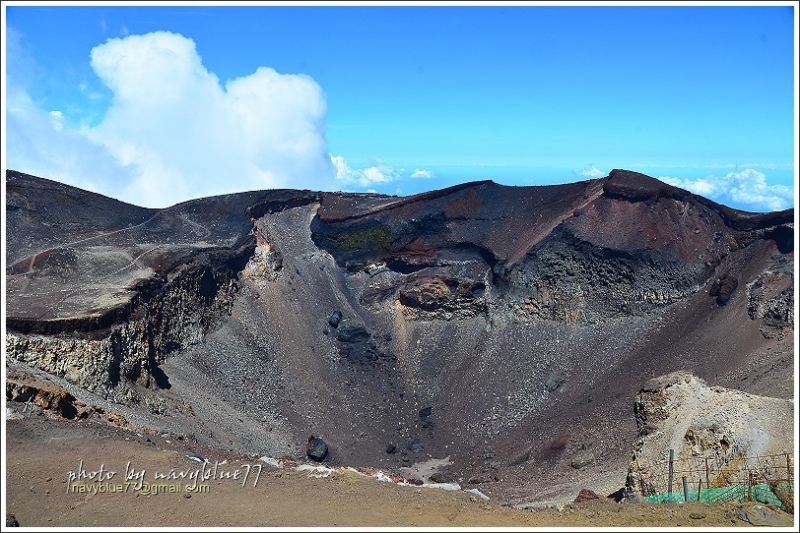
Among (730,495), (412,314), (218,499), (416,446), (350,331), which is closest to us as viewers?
(730,495)

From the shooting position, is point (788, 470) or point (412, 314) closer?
point (788, 470)

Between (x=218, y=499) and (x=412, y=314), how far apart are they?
27350 mm

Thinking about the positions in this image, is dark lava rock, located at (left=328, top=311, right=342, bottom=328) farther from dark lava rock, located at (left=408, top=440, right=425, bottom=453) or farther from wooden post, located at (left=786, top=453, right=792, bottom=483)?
wooden post, located at (left=786, top=453, right=792, bottom=483)

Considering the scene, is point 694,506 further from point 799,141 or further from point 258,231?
point 258,231

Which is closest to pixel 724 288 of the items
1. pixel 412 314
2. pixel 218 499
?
pixel 412 314

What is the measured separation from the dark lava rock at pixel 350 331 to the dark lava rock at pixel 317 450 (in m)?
9.83

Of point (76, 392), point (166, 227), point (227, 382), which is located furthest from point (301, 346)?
point (76, 392)

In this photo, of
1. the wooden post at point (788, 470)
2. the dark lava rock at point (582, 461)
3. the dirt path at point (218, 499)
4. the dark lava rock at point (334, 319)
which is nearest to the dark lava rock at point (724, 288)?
the dark lava rock at point (582, 461)

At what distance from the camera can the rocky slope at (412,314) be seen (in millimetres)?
27391

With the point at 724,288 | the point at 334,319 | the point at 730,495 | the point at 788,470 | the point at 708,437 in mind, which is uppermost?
the point at 724,288

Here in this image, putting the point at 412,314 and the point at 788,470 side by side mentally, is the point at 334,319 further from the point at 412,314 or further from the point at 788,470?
the point at 788,470

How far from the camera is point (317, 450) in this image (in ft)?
99.2

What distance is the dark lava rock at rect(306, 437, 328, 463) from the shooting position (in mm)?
30062

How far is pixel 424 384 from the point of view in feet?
124
